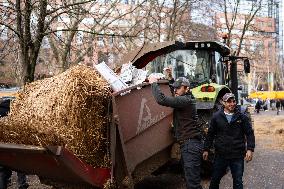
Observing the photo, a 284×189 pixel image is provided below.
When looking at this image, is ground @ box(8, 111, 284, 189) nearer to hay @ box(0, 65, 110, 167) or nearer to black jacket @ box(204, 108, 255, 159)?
black jacket @ box(204, 108, 255, 159)

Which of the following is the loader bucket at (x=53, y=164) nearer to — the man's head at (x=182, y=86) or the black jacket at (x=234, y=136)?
the man's head at (x=182, y=86)

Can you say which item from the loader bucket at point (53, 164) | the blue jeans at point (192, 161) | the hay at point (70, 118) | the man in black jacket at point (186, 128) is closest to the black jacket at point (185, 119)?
the man in black jacket at point (186, 128)

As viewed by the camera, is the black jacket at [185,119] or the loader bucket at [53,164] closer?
the loader bucket at [53,164]

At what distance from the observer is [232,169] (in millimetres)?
6605

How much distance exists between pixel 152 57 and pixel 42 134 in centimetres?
429

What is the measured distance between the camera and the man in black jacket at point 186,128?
21.1ft

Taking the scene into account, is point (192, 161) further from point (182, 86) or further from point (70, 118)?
point (70, 118)

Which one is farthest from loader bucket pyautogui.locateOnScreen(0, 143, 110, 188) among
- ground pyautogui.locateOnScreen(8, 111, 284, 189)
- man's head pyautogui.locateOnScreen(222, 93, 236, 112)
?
ground pyautogui.locateOnScreen(8, 111, 284, 189)

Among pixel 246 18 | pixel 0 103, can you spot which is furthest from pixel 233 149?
pixel 246 18

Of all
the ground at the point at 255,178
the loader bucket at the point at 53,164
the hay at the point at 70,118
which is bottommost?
the ground at the point at 255,178

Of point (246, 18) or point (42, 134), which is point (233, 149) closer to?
point (42, 134)

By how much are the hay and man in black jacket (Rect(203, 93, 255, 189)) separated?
5.84 feet

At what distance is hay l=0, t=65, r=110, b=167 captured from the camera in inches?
211

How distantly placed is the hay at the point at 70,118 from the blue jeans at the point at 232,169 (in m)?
1.79
